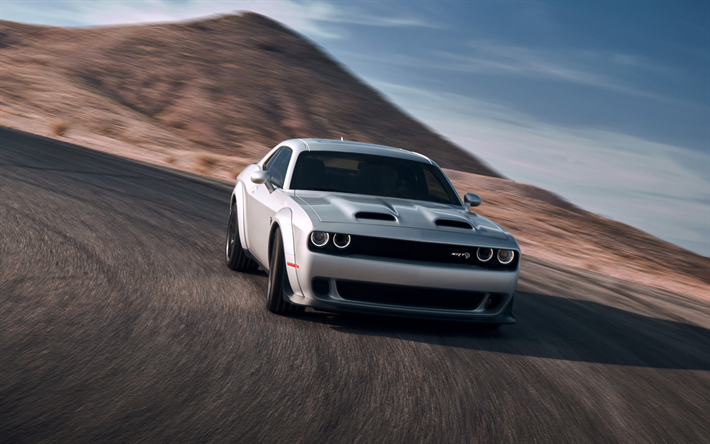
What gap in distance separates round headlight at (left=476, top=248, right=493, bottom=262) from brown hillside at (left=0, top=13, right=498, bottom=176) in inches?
1060

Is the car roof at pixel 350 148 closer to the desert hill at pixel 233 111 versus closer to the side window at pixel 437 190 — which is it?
the side window at pixel 437 190

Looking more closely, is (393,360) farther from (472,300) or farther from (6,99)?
(6,99)

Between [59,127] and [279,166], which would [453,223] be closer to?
[279,166]

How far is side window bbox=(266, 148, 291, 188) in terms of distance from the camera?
6.37 m

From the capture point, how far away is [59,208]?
854 centimetres

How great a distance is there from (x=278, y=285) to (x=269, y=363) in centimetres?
116

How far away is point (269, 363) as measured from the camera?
13.9ft

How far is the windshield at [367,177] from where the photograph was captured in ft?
20.4

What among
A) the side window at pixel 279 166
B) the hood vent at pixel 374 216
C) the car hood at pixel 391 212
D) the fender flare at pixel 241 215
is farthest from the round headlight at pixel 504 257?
the fender flare at pixel 241 215

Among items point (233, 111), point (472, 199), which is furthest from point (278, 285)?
point (233, 111)

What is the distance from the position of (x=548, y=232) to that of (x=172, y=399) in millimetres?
15616

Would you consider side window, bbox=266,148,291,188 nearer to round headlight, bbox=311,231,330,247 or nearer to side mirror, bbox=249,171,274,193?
side mirror, bbox=249,171,274,193

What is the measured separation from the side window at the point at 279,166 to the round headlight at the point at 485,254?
1.96m

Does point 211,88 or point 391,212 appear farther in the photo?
point 211,88
